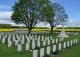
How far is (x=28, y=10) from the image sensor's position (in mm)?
53219

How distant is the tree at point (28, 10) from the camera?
52.3 meters

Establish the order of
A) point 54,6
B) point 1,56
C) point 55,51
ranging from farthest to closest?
1. point 54,6
2. point 55,51
3. point 1,56

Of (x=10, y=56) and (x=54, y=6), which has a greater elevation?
(x=54, y=6)

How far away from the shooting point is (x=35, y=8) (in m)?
52.5

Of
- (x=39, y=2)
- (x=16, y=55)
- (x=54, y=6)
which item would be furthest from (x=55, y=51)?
(x=54, y=6)

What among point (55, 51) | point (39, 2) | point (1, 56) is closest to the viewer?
point (1, 56)

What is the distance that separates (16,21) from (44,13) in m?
5.40

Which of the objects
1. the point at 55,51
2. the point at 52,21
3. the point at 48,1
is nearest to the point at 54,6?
the point at 52,21

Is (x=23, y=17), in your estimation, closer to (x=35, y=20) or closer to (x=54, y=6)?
(x=35, y=20)

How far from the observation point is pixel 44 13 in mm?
53500

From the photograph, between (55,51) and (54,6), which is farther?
(54,6)

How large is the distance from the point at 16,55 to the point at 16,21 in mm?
37098

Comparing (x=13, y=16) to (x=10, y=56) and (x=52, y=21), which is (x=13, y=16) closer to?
(x=52, y=21)

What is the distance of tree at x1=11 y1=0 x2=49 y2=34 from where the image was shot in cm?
5231
